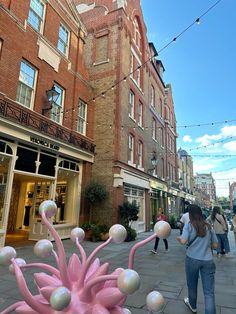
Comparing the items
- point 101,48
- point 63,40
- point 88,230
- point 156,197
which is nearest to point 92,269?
point 88,230

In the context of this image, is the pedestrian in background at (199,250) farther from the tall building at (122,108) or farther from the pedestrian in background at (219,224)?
the tall building at (122,108)

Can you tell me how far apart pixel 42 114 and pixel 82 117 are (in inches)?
138

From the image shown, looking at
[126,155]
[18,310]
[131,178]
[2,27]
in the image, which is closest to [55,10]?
[2,27]

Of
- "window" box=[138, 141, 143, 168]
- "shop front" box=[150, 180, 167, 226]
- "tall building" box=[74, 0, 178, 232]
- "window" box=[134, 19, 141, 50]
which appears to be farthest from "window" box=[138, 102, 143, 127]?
"window" box=[134, 19, 141, 50]

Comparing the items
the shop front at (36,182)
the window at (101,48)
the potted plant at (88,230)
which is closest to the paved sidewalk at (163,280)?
the shop front at (36,182)

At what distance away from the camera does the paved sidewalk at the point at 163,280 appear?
14.6 feet

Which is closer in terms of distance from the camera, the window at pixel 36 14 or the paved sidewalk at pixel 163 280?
the paved sidewalk at pixel 163 280

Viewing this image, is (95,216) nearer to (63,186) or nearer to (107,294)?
(63,186)

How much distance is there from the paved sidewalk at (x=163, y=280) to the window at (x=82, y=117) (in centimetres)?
630

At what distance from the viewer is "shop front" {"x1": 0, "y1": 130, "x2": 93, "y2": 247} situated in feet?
30.8

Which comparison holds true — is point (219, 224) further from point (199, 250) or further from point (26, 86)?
point (26, 86)

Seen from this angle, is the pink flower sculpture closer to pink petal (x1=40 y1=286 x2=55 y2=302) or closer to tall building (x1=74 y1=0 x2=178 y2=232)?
pink petal (x1=40 y1=286 x2=55 y2=302)

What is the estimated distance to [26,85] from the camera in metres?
10.4

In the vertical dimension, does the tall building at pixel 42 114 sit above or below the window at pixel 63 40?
below
